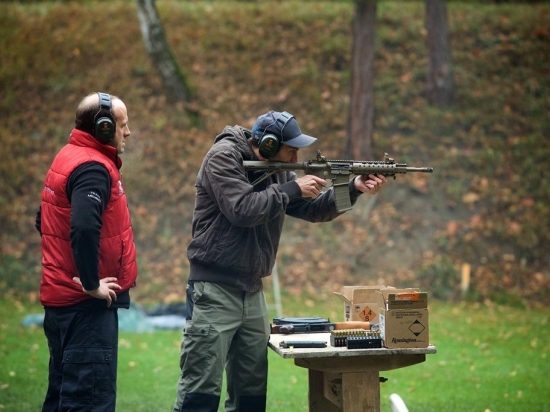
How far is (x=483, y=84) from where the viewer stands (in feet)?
51.3

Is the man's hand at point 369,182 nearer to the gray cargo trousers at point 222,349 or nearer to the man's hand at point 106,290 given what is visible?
the gray cargo trousers at point 222,349

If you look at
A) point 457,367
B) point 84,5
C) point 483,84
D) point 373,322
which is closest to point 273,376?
point 457,367

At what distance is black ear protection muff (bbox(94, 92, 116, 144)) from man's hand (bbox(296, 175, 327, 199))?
3.79 feet

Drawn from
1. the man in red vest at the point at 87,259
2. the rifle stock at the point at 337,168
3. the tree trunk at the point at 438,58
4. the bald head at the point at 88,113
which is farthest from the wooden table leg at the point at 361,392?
the tree trunk at the point at 438,58

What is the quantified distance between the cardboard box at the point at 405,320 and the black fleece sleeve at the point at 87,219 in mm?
1613

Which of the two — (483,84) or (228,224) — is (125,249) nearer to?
(228,224)

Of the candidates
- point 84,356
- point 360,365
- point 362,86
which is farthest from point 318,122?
point 84,356

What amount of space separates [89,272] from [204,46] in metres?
13.3

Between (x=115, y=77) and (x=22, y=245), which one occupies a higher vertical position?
(x=115, y=77)

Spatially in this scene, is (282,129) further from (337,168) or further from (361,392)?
(361,392)

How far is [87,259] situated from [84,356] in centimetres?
52

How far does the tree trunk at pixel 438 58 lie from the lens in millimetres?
15047

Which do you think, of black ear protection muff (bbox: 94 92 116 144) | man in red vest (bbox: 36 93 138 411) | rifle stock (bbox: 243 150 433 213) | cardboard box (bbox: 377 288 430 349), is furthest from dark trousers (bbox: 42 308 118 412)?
cardboard box (bbox: 377 288 430 349)

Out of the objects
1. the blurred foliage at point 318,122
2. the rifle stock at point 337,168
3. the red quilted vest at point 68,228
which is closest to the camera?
the red quilted vest at point 68,228
